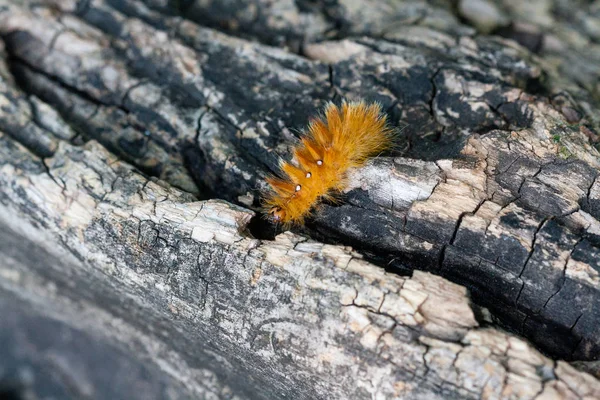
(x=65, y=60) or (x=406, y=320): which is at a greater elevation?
(x=65, y=60)

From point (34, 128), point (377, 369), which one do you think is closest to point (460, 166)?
A: point (377, 369)

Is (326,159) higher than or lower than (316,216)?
higher

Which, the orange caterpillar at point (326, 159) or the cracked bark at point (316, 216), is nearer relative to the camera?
the cracked bark at point (316, 216)

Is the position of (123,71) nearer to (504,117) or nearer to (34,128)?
(34,128)
